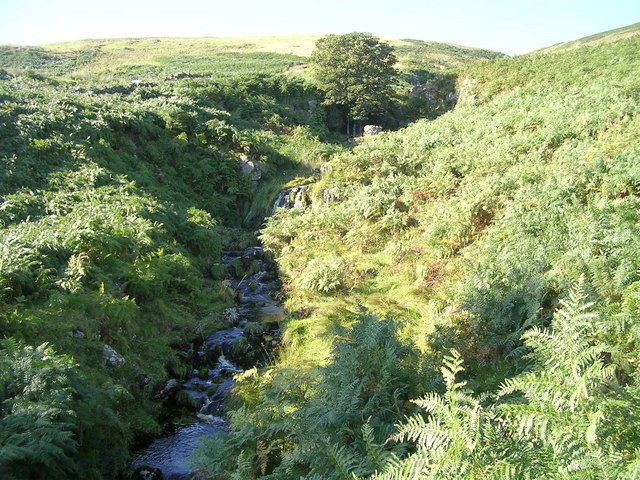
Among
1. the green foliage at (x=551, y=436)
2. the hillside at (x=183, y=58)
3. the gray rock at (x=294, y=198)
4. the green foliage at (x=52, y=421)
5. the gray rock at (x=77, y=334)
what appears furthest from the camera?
the hillside at (x=183, y=58)

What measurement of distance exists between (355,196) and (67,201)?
951 centimetres

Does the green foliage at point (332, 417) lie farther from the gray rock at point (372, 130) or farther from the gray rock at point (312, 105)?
the gray rock at point (312, 105)

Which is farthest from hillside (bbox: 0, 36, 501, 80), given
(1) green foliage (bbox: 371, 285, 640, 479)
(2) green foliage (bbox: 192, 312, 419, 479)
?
(1) green foliage (bbox: 371, 285, 640, 479)

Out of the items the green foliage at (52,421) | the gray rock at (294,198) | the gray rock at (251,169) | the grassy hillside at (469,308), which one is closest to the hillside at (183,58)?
the gray rock at (251,169)

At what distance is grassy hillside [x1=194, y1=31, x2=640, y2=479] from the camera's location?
10.2ft

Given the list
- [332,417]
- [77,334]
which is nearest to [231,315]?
[77,334]

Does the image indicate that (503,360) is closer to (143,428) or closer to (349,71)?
(143,428)

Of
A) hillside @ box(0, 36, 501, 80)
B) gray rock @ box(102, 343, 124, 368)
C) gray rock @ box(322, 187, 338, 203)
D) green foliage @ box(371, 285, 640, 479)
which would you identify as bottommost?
gray rock @ box(102, 343, 124, 368)

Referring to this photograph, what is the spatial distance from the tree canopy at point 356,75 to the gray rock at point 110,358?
93.8 feet

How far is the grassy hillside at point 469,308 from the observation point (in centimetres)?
312

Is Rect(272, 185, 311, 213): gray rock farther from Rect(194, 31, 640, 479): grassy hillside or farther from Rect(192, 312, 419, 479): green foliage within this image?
Rect(192, 312, 419, 479): green foliage

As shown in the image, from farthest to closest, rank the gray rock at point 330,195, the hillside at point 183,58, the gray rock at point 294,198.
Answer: the hillside at point 183,58 → the gray rock at point 294,198 → the gray rock at point 330,195

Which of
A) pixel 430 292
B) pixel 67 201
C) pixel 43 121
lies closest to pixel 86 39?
pixel 43 121

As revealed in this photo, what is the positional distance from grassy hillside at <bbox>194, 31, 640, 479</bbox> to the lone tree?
15.9 meters
